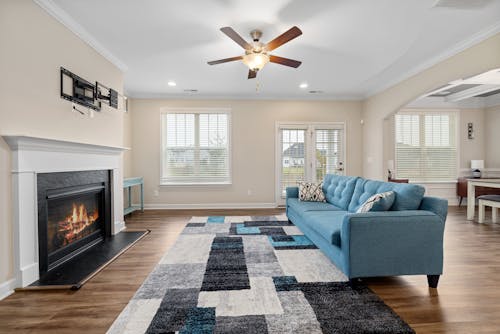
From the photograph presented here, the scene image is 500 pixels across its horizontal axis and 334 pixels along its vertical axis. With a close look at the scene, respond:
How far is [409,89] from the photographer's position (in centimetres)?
484

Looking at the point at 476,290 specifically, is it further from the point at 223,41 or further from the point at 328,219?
the point at 223,41

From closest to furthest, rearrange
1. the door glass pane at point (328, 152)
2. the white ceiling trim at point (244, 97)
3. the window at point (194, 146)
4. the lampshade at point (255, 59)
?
the lampshade at point (255, 59) → the white ceiling trim at point (244, 97) → the window at point (194, 146) → the door glass pane at point (328, 152)

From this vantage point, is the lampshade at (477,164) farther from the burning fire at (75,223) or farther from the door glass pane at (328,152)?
the burning fire at (75,223)

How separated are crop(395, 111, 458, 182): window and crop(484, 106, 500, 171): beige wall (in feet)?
2.64

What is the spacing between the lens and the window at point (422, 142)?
22.4 feet

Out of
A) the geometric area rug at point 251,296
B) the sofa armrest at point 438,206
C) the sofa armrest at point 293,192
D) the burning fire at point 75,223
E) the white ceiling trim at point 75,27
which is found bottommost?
the geometric area rug at point 251,296

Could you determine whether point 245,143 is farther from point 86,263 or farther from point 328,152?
point 86,263

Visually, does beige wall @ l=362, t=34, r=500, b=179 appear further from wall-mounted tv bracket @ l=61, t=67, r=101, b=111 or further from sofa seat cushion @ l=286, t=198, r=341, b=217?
wall-mounted tv bracket @ l=61, t=67, r=101, b=111

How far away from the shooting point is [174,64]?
436cm

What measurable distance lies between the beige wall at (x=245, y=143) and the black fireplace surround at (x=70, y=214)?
2277 mm

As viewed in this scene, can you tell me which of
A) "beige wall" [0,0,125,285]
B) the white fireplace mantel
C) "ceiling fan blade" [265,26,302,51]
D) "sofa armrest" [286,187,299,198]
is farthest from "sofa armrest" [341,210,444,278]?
"beige wall" [0,0,125,285]

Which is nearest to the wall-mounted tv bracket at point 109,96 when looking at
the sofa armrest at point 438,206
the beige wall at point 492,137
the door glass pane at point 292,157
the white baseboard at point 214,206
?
the white baseboard at point 214,206

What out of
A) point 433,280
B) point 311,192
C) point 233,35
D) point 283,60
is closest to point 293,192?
point 311,192

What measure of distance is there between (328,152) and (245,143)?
2150mm
